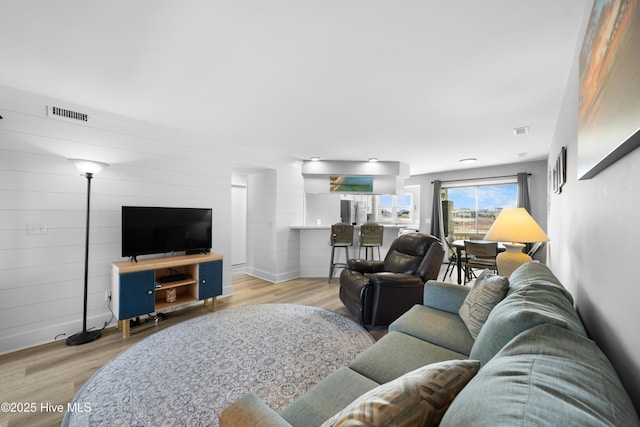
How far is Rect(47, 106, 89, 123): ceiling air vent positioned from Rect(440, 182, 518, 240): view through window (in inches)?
282

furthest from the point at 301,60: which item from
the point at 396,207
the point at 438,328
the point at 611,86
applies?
the point at 396,207

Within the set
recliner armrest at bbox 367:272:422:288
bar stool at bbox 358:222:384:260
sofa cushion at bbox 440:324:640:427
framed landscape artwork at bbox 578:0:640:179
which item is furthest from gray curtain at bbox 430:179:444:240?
sofa cushion at bbox 440:324:640:427

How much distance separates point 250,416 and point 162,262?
267 centimetres

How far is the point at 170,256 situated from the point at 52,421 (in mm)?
1922

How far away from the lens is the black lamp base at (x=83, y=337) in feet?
8.36

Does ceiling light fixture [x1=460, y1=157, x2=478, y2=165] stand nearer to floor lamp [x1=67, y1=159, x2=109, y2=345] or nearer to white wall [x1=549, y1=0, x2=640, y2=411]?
white wall [x1=549, y1=0, x2=640, y2=411]

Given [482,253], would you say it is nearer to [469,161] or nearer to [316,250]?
[469,161]

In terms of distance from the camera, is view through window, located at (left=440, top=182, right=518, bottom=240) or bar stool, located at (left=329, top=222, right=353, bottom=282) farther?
view through window, located at (left=440, top=182, right=518, bottom=240)

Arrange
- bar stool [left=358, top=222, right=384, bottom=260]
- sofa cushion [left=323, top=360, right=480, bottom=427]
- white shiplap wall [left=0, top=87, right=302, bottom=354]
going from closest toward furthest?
sofa cushion [left=323, top=360, right=480, bottom=427] → white shiplap wall [left=0, top=87, right=302, bottom=354] → bar stool [left=358, top=222, right=384, bottom=260]

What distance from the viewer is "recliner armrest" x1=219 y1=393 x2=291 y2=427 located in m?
0.81

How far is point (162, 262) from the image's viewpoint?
296cm

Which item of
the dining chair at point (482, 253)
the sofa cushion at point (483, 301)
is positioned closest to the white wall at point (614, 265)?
the sofa cushion at point (483, 301)

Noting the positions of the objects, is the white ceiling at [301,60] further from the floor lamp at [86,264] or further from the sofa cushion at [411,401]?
the sofa cushion at [411,401]

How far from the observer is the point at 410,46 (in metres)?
1.76
